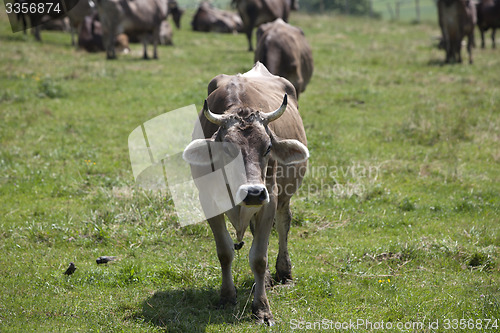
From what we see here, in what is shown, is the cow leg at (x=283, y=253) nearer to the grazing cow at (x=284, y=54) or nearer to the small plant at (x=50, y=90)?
the grazing cow at (x=284, y=54)

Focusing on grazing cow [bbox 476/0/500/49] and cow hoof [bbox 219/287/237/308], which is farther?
grazing cow [bbox 476/0/500/49]

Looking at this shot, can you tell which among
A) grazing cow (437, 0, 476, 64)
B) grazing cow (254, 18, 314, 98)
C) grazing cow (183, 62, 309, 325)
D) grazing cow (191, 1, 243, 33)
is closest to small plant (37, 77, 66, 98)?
grazing cow (254, 18, 314, 98)

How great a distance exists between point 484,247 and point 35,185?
6753 millimetres

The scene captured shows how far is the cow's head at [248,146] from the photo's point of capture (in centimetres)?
483

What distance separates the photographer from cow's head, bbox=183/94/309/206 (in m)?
4.83

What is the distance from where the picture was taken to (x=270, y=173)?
18.3ft

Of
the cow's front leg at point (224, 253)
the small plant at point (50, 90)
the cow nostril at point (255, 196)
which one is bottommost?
the cow's front leg at point (224, 253)

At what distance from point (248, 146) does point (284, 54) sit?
6579mm

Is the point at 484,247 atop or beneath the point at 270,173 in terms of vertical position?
beneath

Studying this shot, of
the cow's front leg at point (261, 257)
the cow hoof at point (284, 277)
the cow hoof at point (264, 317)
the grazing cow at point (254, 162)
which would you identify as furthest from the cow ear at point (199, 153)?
the cow hoof at point (284, 277)

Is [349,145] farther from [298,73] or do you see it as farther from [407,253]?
[407,253]

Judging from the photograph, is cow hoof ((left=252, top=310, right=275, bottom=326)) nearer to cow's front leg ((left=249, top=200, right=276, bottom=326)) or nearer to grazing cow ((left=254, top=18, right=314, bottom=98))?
cow's front leg ((left=249, top=200, right=276, bottom=326))

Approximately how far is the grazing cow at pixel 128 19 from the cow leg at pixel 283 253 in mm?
13822

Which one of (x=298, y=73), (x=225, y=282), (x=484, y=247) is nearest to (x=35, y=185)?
(x=225, y=282)
